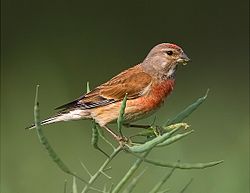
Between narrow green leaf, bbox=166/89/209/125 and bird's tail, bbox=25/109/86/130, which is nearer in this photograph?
narrow green leaf, bbox=166/89/209/125

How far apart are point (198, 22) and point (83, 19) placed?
3.04 ft

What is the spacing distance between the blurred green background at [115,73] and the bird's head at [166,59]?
549 millimetres

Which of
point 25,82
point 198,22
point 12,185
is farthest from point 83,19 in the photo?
point 12,185

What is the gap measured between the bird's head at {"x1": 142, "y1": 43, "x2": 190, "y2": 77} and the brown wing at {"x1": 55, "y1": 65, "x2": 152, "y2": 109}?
0.06m

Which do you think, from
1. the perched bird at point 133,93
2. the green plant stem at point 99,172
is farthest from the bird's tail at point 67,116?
the green plant stem at point 99,172

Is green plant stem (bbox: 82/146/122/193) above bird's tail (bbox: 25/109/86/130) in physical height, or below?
below

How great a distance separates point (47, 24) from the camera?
306 inches

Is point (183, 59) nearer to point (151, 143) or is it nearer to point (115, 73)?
point (151, 143)

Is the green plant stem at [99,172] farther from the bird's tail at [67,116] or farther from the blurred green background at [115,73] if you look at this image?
the blurred green background at [115,73]

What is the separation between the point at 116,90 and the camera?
3174mm

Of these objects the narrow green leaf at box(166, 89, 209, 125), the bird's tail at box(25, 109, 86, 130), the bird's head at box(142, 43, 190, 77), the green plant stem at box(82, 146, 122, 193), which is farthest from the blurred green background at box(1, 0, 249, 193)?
the green plant stem at box(82, 146, 122, 193)

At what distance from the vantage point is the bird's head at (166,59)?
332cm

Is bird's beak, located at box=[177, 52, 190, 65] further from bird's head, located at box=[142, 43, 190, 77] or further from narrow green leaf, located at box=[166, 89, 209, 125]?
narrow green leaf, located at box=[166, 89, 209, 125]

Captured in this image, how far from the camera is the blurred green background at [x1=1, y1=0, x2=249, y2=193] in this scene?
427 cm
